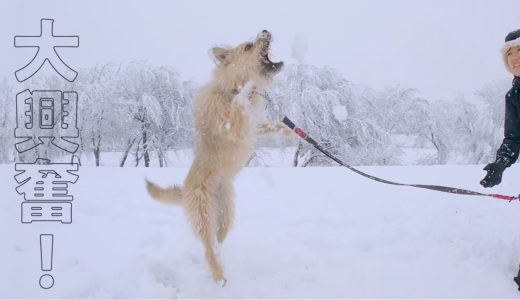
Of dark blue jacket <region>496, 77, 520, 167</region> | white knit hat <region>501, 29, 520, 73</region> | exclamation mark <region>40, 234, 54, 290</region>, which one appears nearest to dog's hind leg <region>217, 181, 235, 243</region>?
exclamation mark <region>40, 234, 54, 290</region>

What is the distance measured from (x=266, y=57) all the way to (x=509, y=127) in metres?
1.88

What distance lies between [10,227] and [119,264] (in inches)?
32.6

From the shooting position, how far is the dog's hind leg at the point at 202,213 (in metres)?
3.01

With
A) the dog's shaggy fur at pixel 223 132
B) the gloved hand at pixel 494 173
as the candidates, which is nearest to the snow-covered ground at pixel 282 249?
the dog's shaggy fur at pixel 223 132

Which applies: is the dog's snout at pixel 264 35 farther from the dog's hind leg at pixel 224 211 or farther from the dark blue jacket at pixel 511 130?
the dark blue jacket at pixel 511 130

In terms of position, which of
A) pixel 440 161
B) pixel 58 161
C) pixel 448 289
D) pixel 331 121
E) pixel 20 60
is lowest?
pixel 440 161

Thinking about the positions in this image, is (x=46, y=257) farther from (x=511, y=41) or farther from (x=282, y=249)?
(x=511, y=41)

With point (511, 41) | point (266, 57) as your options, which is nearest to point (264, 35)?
point (266, 57)

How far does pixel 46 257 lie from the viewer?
2715 millimetres

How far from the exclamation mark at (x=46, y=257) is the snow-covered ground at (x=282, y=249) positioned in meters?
0.04

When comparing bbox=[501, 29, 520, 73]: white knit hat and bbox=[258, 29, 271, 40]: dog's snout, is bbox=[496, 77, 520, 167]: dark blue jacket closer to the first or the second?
bbox=[501, 29, 520, 73]: white knit hat

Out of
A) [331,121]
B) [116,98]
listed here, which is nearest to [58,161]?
[116,98]

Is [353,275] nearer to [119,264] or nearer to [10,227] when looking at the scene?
[119,264]

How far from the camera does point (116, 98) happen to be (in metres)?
11.8
